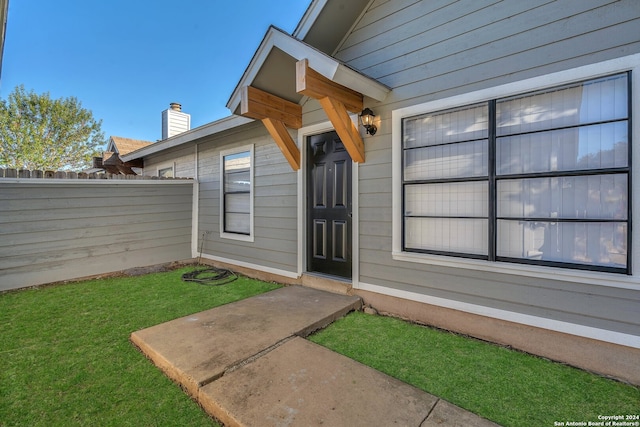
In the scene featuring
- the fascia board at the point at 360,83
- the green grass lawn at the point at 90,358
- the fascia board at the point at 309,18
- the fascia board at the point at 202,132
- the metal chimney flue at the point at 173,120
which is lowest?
the green grass lawn at the point at 90,358

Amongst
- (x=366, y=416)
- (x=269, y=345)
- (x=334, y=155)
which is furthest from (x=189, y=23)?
(x=366, y=416)

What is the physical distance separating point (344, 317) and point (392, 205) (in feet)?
4.38

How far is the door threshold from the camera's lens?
3510mm

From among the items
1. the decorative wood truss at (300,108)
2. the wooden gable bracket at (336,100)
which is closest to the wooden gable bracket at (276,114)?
the decorative wood truss at (300,108)

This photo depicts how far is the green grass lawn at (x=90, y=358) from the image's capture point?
5.43 feet

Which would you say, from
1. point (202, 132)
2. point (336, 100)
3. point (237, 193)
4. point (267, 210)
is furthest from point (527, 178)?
point (202, 132)

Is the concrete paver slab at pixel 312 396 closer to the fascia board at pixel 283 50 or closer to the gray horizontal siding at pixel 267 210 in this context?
the gray horizontal siding at pixel 267 210

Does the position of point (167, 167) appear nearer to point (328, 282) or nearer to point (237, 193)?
point (237, 193)

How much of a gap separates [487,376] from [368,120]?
261 centimetres

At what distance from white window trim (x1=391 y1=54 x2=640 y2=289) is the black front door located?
2.27ft

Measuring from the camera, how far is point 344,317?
3.03 m

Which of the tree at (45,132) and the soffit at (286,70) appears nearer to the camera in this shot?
the soffit at (286,70)

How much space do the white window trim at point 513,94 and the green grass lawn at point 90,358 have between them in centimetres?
227

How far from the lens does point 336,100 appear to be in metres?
2.98
